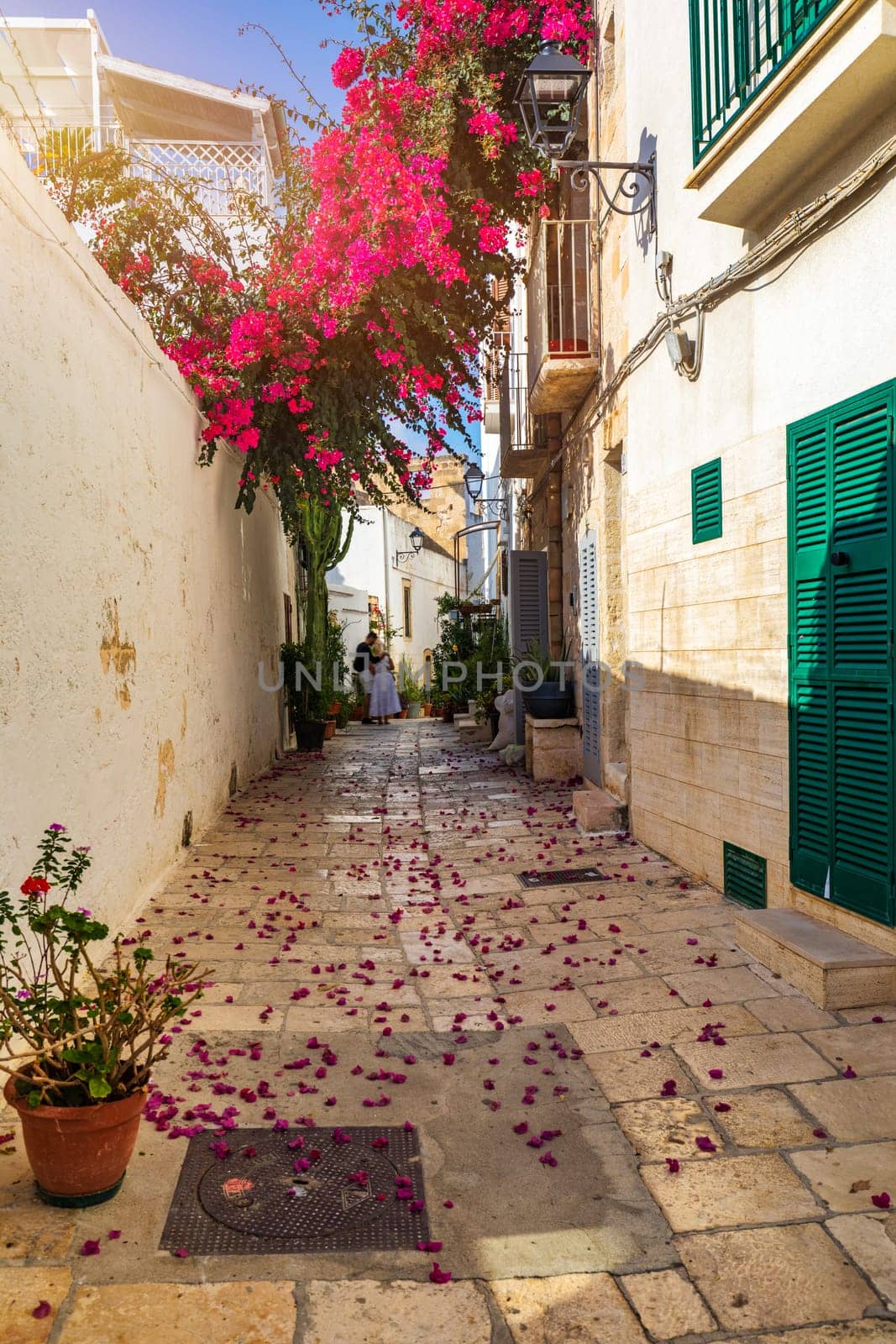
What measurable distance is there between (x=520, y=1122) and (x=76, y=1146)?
1317mm

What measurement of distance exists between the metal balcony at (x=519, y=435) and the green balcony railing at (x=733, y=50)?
→ 507 cm

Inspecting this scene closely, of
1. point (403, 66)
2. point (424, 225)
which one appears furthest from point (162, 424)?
point (403, 66)

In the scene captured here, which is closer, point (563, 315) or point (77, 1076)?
point (77, 1076)

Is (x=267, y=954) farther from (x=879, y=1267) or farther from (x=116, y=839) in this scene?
(x=879, y=1267)

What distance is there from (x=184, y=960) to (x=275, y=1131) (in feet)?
5.28

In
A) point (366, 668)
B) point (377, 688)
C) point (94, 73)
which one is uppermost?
point (94, 73)

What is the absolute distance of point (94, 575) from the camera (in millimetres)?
4336

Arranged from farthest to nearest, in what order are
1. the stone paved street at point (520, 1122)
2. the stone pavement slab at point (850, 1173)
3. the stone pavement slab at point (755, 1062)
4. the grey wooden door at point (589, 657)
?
the grey wooden door at point (589, 657), the stone pavement slab at point (755, 1062), the stone pavement slab at point (850, 1173), the stone paved street at point (520, 1122)

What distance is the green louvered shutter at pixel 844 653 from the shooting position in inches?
149

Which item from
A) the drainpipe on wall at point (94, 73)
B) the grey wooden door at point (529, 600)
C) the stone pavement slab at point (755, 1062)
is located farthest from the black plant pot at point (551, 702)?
the drainpipe on wall at point (94, 73)

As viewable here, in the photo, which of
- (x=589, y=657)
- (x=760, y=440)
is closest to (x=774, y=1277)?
(x=760, y=440)

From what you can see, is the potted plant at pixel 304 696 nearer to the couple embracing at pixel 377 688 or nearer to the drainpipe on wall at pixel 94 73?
the couple embracing at pixel 377 688

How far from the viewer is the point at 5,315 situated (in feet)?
11.1

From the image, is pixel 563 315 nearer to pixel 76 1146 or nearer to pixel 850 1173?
pixel 850 1173
